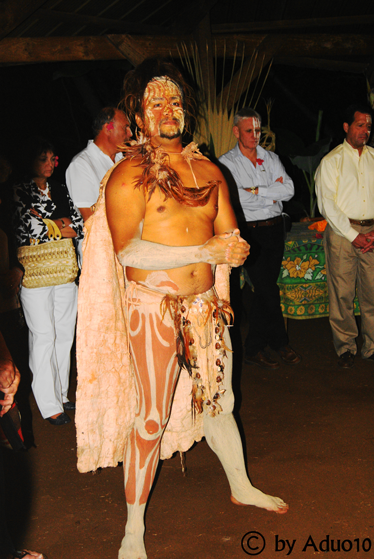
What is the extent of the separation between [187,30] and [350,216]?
2944mm

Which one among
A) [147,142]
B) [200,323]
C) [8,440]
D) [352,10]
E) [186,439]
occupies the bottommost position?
[186,439]

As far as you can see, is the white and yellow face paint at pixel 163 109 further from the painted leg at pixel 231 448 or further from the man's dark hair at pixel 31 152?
the man's dark hair at pixel 31 152

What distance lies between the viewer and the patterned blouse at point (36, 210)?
3078 mm

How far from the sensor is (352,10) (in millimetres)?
5969

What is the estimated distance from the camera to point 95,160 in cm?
338

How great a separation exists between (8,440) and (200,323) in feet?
2.58

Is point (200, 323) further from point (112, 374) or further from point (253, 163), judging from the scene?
point (253, 163)

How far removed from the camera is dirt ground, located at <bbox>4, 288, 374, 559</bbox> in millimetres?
2111

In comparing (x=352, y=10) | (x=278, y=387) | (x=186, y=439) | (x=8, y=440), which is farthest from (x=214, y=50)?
(x=8, y=440)

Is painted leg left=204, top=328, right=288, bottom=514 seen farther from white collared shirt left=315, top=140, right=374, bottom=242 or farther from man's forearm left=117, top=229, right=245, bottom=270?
white collared shirt left=315, top=140, right=374, bottom=242

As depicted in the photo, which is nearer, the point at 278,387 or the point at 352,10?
the point at 278,387

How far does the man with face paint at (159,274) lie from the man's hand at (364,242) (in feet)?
6.17

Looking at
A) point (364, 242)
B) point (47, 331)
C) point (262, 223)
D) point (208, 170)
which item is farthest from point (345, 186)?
point (47, 331)

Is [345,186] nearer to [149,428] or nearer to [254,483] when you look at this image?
[254,483]
